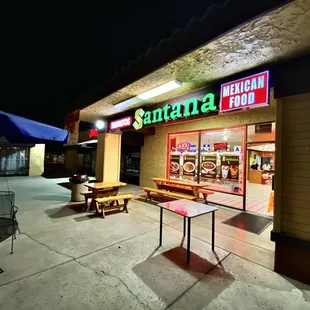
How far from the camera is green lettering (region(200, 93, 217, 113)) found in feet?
14.5

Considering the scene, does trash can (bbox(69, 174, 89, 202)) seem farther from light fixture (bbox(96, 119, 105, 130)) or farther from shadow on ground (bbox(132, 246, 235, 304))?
shadow on ground (bbox(132, 246, 235, 304))

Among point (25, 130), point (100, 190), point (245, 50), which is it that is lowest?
point (100, 190)

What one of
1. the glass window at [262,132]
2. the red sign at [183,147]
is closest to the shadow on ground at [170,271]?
the red sign at [183,147]

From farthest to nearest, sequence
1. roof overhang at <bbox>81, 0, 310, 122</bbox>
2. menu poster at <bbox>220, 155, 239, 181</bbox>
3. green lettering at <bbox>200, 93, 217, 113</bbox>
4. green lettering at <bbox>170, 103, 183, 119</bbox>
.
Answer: menu poster at <bbox>220, 155, 239, 181</bbox>
green lettering at <bbox>170, 103, 183, 119</bbox>
green lettering at <bbox>200, 93, 217, 113</bbox>
roof overhang at <bbox>81, 0, 310, 122</bbox>

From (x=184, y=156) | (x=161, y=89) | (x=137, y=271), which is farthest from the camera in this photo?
(x=184, y=156)

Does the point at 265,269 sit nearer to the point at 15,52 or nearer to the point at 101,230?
the point at 101,230

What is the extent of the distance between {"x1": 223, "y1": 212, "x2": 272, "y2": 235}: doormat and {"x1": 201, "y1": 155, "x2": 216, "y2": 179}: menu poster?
2113 mm

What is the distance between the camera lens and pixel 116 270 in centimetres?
265

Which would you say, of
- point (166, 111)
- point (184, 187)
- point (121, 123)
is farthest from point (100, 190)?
point (166, 111)

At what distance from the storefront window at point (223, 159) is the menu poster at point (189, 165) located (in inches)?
15.5

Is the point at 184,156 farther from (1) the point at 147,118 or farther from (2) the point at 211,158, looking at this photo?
(1) the point at 147,118

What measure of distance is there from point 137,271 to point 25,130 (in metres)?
2.78

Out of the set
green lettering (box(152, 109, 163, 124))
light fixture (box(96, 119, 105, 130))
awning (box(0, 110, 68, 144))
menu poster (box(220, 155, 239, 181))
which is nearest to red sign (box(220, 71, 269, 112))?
green lettering (box(152, 109, 163, 124))

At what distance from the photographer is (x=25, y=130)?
2828mm
